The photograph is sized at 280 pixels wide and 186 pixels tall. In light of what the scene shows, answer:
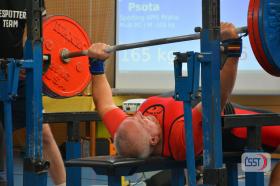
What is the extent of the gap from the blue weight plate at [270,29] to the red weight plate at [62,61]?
1353 millimetres

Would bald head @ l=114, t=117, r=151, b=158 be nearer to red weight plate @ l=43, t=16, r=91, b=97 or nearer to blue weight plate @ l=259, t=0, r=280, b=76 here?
blue weight plate @ l=259, t=0, r=280, b=76

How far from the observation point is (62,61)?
120 inches

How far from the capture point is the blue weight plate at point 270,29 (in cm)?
195

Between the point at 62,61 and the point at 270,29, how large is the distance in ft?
4.56

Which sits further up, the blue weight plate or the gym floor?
the blue weight plate

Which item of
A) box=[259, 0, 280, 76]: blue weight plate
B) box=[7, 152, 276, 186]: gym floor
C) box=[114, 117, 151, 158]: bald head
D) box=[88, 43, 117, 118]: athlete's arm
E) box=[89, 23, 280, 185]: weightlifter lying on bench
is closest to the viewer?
box=[259, 0, 280, 76]: blue weight plate

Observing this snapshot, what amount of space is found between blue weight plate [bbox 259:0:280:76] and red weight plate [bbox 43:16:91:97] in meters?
1.35

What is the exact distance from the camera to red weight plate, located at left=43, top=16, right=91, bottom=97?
9.87 feet

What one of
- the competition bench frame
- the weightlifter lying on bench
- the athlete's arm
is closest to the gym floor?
the competition bench frame

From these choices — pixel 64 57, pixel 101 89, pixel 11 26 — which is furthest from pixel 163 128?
pixel 11 26

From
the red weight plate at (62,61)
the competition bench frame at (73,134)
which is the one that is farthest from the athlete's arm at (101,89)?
the red weight plate at (62,61)

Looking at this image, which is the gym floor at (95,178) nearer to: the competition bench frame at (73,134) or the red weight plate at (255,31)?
the competition bench frame at (73,134)

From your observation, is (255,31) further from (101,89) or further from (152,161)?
(101,89)

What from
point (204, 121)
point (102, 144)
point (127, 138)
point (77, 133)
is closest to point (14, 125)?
point (77, 133)
